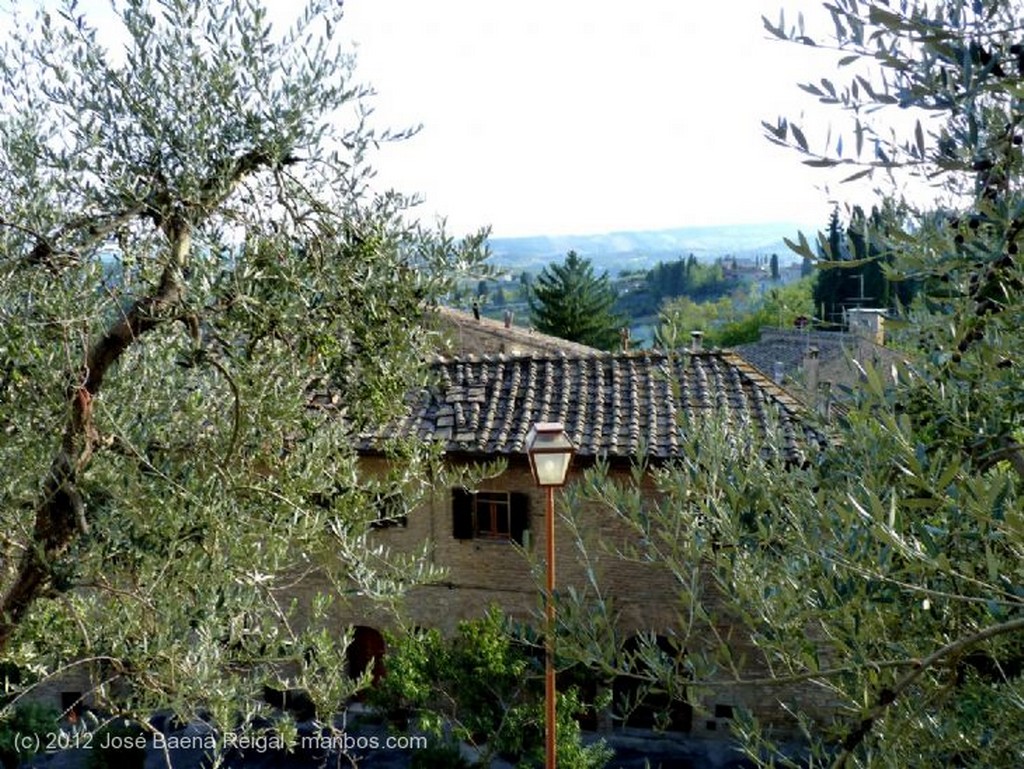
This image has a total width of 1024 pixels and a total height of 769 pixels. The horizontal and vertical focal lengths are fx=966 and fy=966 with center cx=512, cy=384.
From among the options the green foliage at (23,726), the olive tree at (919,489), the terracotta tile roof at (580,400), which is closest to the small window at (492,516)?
the terracotta tile roof at (580,400)

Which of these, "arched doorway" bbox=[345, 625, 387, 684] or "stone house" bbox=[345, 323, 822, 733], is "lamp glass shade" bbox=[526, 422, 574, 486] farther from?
"arched doorway" bbox=[345, 625, 387, 684]

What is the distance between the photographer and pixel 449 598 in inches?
628

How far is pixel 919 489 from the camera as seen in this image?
2.80 meters

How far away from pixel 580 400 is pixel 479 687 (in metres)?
4.64

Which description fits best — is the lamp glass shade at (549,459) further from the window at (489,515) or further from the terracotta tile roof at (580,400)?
the window at (489,515)

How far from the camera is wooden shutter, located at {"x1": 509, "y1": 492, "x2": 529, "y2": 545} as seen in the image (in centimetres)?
1534

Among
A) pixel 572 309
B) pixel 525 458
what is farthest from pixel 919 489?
pixel 572 309

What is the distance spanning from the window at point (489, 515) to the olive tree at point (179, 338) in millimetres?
9496

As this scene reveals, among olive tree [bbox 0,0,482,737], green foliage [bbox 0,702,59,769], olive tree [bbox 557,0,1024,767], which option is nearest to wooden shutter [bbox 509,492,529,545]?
green foliage [bbox 0,702,59,769]

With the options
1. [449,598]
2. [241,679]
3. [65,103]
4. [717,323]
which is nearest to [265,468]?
[241,679]

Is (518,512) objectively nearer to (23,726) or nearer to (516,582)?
(516,582)

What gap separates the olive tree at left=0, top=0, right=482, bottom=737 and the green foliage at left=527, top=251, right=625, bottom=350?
4210 centimetres

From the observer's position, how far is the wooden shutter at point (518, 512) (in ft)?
50.3

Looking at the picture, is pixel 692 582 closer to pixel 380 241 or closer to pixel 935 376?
pixel 935 376
